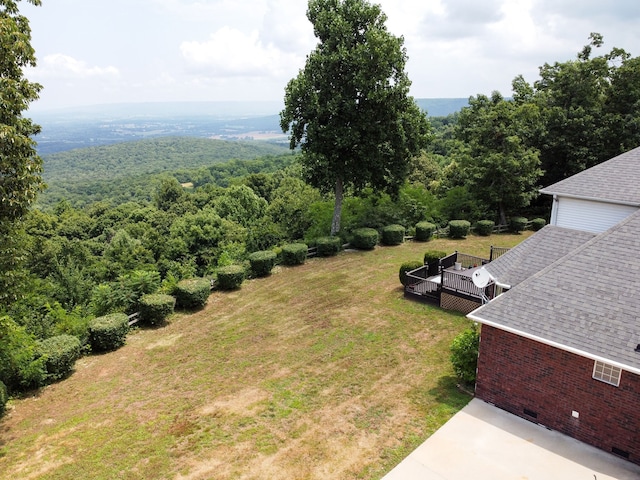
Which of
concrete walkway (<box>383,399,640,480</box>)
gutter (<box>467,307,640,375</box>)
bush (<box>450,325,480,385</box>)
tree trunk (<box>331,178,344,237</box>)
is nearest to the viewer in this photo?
gutter (<box>467,307,640,375</box>)

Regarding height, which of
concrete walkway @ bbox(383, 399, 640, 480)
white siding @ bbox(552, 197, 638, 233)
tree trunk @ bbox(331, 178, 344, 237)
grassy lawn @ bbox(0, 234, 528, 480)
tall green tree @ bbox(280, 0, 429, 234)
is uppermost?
tall green tree @ bbox(280, 0, 429, 234)

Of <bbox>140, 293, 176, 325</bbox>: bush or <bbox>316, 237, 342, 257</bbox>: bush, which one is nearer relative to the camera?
<bbox>140, 293, 176, 325</bbox>: bush

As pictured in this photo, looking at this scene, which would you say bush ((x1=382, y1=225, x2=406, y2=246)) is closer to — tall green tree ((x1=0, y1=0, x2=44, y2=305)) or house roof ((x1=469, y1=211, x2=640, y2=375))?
house roof ((x1=469, y1=211, x2=640, y2=375))

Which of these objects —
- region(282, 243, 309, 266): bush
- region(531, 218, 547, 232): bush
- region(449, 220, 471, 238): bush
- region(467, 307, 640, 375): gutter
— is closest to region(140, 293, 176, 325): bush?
region(282, 243, 309, 266): bush

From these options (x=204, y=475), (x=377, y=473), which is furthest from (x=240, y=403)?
(x=377, y=473)

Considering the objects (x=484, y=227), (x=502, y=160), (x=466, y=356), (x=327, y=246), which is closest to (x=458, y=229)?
(x=484, y=227)

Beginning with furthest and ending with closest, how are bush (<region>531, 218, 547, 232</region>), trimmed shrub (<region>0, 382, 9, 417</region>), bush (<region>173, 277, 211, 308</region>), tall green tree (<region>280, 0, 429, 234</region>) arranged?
bush (<region>531, 218, 547, 232</region>), tall green tree (<region>280, 0, 429, 234</region>), bush (<region>173, 277, 211, 308</region>), trimmed shrub (<region>0, 382, 9, 417</region>)

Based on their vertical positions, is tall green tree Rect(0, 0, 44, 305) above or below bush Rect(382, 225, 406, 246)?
above
